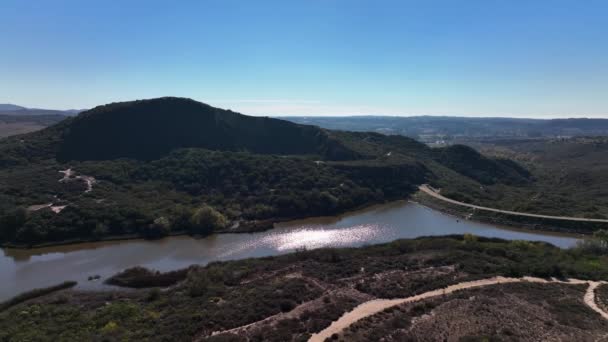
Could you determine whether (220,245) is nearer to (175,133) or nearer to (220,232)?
(220,232)

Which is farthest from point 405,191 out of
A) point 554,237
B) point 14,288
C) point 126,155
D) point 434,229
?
point 14,288

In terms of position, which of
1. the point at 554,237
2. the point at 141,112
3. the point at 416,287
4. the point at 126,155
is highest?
the point at 141,112

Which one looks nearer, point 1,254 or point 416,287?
point 416,287

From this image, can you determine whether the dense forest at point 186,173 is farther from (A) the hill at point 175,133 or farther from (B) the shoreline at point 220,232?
(B) the shoreline at point 220,232

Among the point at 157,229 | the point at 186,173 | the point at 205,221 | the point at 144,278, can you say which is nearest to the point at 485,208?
the point at 205,221

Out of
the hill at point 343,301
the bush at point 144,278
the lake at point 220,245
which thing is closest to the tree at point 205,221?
the lake at point 220,245

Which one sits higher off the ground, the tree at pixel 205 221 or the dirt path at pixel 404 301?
the dirt path at pixel 404 301

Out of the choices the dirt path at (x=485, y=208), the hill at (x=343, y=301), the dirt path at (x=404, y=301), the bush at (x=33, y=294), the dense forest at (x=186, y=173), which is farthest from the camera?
the dirt path at (x=485, y=208)

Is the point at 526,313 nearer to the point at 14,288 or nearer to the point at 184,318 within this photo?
the point at 184,318
